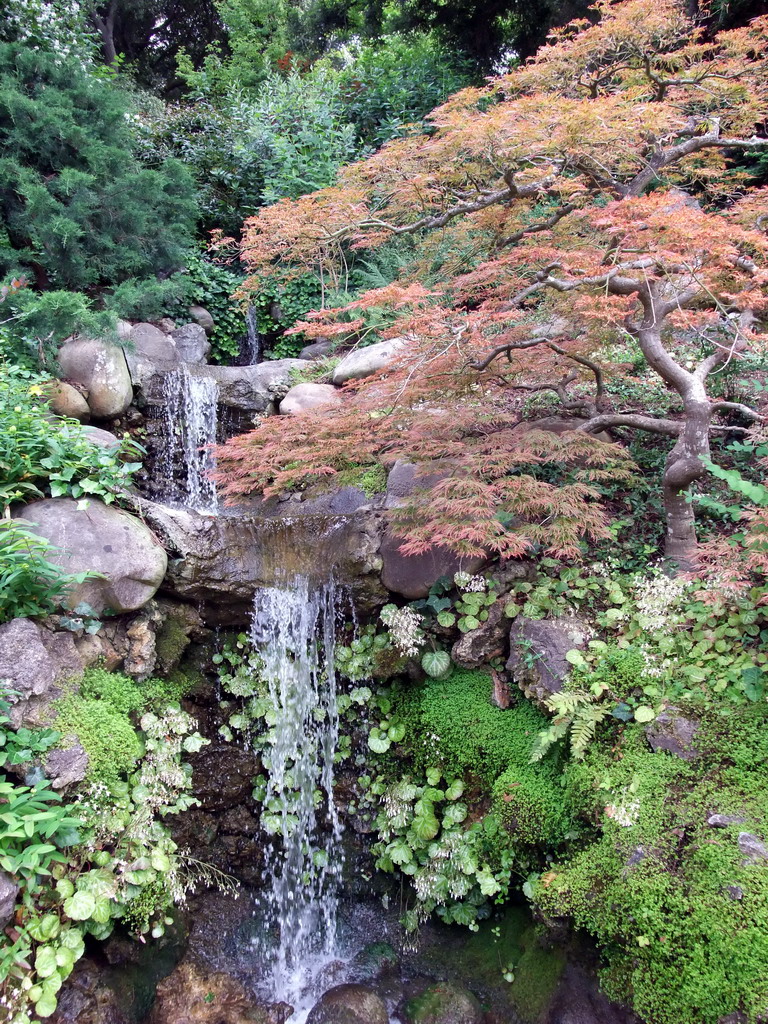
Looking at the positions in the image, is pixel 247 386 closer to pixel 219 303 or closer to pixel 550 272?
pixel 219 303

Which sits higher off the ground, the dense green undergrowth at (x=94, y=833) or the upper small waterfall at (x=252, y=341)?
the upper small waterfall at (x=252, y=341)

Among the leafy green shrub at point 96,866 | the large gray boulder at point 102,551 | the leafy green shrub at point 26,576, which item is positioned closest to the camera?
the leafy green shrub at point 96,866

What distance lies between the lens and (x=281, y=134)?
948 centimetres

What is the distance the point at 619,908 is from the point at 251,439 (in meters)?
4.00

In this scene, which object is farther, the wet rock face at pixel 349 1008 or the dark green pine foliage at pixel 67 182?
the dark green pine foliage at pixel 67 182

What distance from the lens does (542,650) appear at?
11.9 feet

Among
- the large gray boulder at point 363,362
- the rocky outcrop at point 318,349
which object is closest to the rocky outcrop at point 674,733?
the large gray boulder at point 363,362

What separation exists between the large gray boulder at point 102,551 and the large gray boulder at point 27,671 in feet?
1.28

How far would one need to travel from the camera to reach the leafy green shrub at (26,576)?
322 centimetres

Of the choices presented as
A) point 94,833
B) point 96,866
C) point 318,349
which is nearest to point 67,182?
point 318,349

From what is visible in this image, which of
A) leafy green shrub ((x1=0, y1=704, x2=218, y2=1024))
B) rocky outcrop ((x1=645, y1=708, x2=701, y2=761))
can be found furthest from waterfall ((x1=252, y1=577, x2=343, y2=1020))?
rocky outcrop ((x1=645, y1=708, x2=701, y2=761))

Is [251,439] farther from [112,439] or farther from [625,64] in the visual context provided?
[625,64]

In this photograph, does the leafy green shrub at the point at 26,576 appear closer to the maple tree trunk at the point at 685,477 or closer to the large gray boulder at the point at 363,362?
the maple tree trunk at the point at 685,477

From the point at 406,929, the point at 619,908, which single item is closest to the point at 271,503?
the point at 406,929
